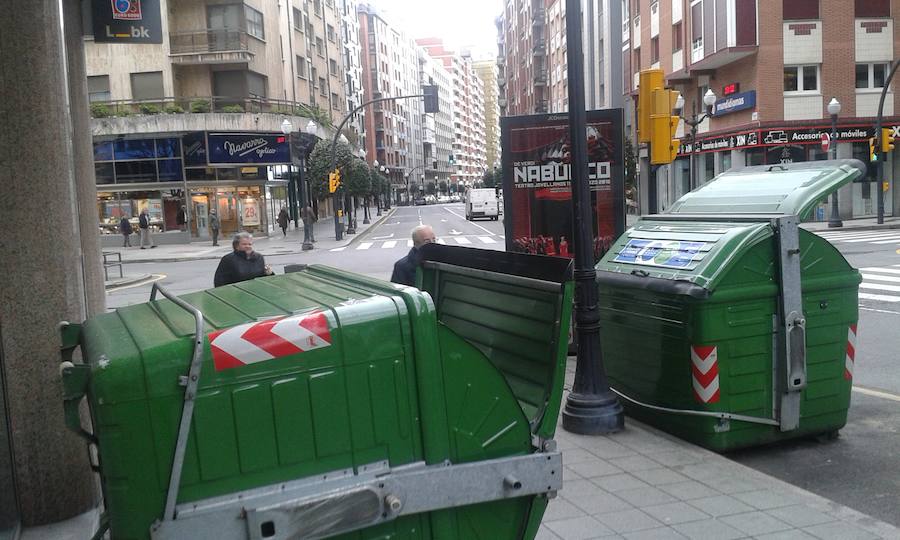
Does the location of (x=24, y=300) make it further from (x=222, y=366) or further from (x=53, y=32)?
(x=222, y=366)

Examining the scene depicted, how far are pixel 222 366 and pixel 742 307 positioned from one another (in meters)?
4.30

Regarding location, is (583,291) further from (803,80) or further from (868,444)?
(803,80)

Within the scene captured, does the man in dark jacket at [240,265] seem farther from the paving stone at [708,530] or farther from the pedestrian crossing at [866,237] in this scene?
the pedestrian crossing at [866,237]

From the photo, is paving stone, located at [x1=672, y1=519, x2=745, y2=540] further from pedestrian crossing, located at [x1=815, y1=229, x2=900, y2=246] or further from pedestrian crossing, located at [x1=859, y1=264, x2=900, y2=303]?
pedestrian crossing, located at [x1=815, y1=229, x2=900, y2=246]

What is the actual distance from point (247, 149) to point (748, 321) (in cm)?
3696

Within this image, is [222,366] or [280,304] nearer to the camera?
[222,366]

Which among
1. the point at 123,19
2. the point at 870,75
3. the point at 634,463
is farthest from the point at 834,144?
the point at 123,19

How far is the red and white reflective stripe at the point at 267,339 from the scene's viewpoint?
9.32 ft

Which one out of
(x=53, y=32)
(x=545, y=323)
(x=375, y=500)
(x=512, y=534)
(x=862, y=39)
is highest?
(x=862, y=39)

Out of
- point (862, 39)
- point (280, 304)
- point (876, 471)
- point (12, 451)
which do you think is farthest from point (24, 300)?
point (862, 39)

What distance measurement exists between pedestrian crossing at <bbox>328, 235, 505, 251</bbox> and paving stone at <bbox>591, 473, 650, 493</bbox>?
25.4 meters

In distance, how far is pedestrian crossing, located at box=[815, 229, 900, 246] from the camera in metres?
23.9

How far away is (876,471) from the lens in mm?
5832

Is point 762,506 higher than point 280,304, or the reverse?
point 280,304
